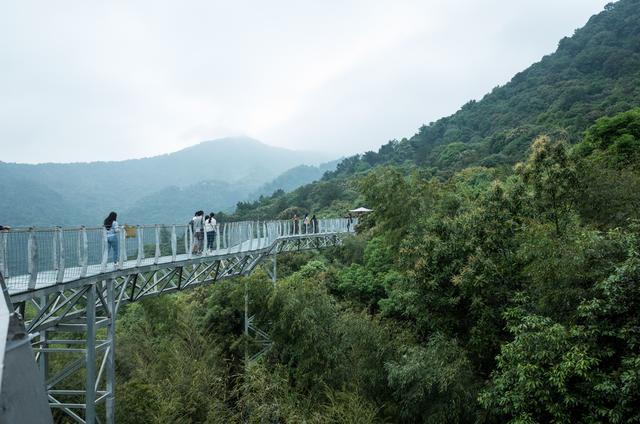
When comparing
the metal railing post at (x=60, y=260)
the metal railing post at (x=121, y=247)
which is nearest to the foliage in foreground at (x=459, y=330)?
the metal railing post at (x=121, y=247)

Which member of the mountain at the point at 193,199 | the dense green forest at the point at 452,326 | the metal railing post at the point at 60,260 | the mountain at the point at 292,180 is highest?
the mountain at the point at 292,180

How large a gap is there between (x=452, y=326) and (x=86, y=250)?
9.01m

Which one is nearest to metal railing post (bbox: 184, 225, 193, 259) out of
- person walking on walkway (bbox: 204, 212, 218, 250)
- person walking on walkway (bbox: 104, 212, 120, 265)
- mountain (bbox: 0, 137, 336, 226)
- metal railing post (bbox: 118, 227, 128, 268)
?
person walking on walkway (bbox: 204, 212, 218, 250)

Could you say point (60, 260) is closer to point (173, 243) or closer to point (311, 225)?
point (173, 243)

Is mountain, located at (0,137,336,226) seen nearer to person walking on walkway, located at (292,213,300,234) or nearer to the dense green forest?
person walking on walkway, located at (292,213,300,234)

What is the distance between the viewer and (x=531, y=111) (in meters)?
61.7

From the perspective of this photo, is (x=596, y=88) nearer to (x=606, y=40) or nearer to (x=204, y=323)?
(x=606, y=40)

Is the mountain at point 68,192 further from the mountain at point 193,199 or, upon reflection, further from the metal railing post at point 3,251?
the metal railing post at point 3,251

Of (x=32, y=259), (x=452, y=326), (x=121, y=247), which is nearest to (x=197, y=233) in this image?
(x=121, y=247)

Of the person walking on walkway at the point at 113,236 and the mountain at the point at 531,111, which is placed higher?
the mountain at the point at 531,111

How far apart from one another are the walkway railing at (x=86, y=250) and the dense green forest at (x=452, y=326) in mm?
3584

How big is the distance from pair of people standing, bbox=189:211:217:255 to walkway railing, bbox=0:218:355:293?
4 cm

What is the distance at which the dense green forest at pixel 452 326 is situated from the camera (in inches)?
333

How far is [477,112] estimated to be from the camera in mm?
78938
